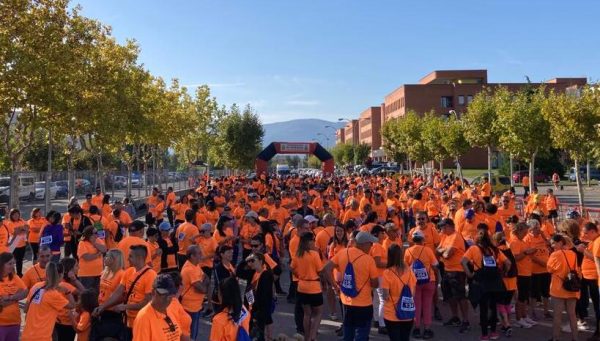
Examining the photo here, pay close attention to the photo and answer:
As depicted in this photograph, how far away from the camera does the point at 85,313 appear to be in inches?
212

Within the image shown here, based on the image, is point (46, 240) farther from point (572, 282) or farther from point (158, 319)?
point (572, 282)

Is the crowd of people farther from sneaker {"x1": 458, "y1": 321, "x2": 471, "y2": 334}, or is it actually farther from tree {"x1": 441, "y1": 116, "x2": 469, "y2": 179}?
tree {"x1": 441, "y1": 116, "x2": 469, "y2": 179}

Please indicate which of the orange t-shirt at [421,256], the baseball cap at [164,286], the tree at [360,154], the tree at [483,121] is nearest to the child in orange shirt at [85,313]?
the baseball cap at [164,286]

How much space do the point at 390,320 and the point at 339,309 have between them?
3422mm

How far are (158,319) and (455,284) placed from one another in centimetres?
536

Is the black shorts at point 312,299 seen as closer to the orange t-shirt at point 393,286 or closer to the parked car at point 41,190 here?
the orange t-shirt at point 393,286

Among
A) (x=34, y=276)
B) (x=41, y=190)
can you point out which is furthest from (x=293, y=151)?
(x=34, y=276)

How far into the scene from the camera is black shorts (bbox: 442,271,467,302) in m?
8.12

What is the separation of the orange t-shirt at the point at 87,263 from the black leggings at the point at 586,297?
23.9 ft

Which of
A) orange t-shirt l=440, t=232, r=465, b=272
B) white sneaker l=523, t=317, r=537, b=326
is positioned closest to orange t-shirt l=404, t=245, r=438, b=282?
orange t-shirt l=440, t=232, r=465, b=272

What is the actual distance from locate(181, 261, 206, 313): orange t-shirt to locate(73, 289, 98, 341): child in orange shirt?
3.76ft

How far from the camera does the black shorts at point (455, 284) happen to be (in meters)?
8.12

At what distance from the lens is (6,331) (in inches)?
223

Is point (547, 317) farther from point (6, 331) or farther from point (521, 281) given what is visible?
point (6, 331)
